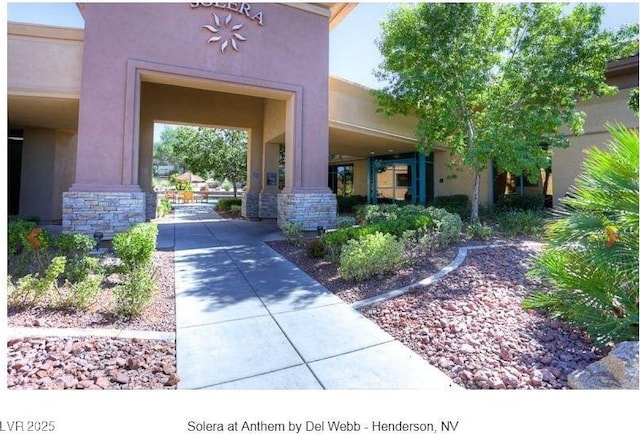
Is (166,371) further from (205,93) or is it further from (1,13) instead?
(205,93)

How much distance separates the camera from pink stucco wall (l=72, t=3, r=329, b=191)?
7676 millimetres

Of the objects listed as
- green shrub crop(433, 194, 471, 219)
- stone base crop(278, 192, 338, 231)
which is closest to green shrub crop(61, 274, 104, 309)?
stone base crop(278, 192, 338, 231)

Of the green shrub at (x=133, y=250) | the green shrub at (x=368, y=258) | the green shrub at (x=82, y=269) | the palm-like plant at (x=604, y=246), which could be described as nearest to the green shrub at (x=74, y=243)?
the green shrub at (x=82, y=269)

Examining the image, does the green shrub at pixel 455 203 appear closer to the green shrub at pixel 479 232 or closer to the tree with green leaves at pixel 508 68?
the tree with green leaves at pixel 508 68

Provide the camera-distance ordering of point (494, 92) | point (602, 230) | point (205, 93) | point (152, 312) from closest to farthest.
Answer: point (602, 230)
point (152, 312)
point (494, 92)
point (205, 93)

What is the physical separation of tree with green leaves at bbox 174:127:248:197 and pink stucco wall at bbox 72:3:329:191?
10.0 m

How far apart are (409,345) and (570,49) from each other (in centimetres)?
978

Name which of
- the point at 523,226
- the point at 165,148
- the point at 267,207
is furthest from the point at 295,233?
the point at 165,148

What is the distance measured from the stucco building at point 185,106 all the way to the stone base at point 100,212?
23 millimetres

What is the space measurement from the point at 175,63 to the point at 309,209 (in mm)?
5203

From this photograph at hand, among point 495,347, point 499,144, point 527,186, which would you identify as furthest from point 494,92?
point 495,347

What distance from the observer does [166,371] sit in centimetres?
283

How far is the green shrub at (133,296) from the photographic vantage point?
3.87m

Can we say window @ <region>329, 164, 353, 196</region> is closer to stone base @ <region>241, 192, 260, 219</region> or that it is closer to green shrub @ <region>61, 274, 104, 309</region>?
stone base @ <region>241, 192, 260, 219</region>
